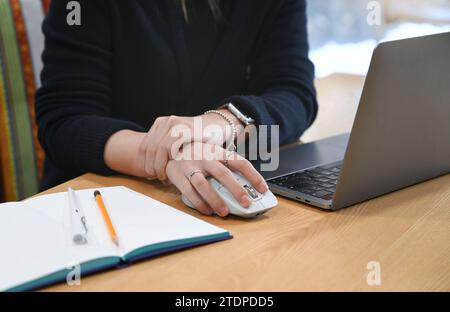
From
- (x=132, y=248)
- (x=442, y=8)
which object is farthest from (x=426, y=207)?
(x=442, y=8)

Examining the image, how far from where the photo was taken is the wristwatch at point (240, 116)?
876mm

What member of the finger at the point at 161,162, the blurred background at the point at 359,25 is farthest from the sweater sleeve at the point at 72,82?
the blurred background at the point at 359,25

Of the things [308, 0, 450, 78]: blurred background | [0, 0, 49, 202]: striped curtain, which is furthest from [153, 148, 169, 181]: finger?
[308, 0, 450, 78]: blurred background

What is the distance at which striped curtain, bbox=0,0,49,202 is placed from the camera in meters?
1.21

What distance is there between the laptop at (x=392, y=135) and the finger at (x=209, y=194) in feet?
0.36

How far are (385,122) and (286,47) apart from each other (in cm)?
52

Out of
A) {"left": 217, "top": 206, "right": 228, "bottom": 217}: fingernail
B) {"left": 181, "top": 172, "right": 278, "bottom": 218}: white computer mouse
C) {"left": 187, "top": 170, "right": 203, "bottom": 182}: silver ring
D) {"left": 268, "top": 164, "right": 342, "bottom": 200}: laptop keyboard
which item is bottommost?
{"left": 268, "top": 164, "right": 342, "bottom": 200}: laptop keyboard

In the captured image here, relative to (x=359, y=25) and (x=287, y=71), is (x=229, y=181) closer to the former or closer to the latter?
(x=287, y=71)

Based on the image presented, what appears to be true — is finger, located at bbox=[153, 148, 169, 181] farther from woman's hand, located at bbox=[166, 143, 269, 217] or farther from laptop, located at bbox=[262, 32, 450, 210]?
laptop, located at bbox=[262, 32, 450, 210]

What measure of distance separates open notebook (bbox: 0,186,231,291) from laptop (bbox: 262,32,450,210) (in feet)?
0.56

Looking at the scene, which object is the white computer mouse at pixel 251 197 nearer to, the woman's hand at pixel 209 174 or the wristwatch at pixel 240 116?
the woman's hand at pixel 209 174

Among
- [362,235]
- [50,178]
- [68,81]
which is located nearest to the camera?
[362,235]

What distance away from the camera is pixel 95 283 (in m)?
0.50
